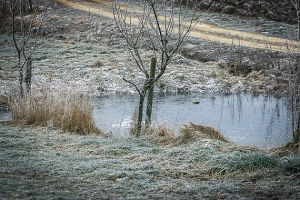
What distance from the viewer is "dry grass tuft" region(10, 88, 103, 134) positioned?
34.1 ft

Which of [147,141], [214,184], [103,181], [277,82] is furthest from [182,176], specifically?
[277,82]

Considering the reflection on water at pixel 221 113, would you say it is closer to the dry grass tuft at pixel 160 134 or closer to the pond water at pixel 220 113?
→ the pond water at pixel 220 113

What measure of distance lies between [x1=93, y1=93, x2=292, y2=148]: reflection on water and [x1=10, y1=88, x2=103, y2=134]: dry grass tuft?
1.52 metres

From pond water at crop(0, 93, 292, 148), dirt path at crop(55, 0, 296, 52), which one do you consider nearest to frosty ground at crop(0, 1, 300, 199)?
pond water at crop(0, 93, 292, 148)

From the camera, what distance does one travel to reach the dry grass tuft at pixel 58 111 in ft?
34.1

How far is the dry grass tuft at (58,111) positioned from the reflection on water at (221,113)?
1516 millimetres

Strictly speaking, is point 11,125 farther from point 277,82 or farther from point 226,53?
point 226,53

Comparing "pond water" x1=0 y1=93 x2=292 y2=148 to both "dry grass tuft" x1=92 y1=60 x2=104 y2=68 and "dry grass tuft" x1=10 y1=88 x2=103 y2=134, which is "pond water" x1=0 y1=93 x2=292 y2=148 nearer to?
"dry grass tuft" x1=10 y1=88 x2=103 y2=134

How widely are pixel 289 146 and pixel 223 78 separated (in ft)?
→ 42.8

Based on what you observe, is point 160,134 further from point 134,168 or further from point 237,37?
point 237,37

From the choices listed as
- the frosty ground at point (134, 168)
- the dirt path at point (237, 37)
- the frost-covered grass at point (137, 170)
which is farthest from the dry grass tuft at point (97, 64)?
the frost-covered grass at point (137, 170)

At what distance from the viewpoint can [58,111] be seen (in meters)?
10.7

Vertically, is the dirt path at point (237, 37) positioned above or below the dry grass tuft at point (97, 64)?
above

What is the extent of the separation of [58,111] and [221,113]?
7.15m
